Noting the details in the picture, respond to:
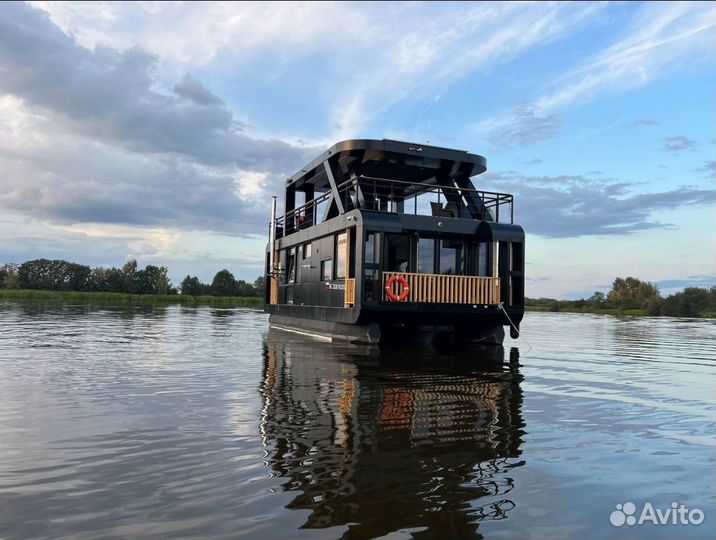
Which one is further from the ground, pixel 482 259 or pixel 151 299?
pixel 482 259

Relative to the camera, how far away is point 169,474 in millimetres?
3848

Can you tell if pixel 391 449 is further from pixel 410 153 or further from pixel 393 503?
pixel 410 153

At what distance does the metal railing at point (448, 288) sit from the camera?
14.1 metres

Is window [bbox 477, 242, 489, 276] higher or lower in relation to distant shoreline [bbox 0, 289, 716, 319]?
higher

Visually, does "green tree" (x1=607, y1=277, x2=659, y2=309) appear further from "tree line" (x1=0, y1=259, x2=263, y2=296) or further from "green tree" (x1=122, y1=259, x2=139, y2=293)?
"green tree" (x1=122, y1=259, x2=139, y2=293)

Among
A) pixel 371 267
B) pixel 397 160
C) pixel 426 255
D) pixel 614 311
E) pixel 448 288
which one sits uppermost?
pixel 397 160

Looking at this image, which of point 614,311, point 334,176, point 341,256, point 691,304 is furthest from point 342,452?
point 614,311

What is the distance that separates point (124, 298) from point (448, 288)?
5603 centimetres

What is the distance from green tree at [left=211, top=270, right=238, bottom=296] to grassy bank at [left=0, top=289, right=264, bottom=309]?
36.4ft

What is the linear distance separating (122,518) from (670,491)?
140 inches

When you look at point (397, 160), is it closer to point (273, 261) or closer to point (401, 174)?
point (401, 174)

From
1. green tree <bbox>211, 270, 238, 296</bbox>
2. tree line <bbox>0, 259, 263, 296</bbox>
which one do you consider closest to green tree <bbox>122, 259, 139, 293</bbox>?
tree line <bbox>0, 259, 263, 296</bbox>

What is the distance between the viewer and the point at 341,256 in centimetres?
1559

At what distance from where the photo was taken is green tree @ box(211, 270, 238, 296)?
7762 centimetres
